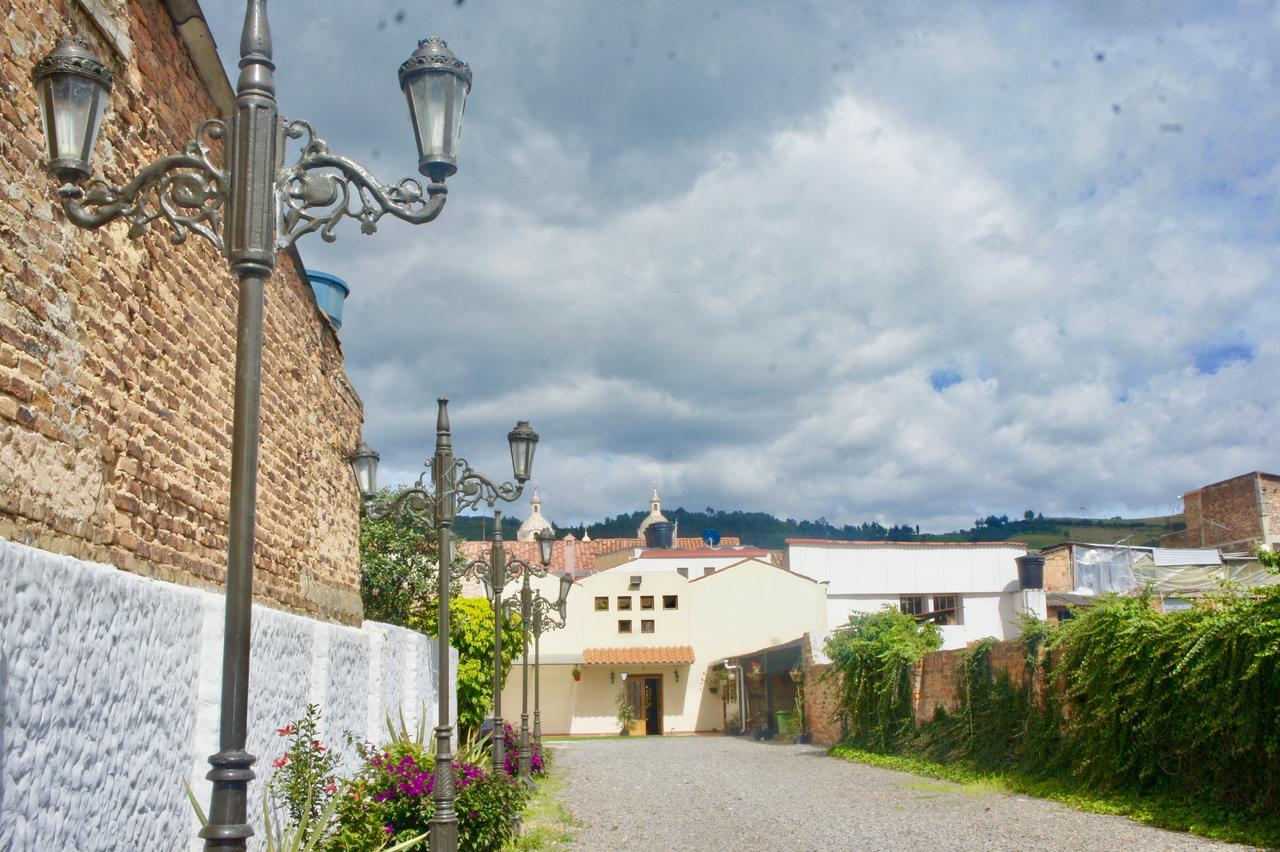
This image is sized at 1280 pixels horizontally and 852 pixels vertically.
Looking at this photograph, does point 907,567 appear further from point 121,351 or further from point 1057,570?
point 121,351

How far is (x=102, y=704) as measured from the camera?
4.98m

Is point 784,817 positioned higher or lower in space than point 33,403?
lower

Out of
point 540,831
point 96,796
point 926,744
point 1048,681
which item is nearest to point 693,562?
point 926,744

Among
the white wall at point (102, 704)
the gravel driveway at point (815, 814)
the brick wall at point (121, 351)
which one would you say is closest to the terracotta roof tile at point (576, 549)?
the gravel driveway at point (815, 814)

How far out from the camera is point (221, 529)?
759 cm

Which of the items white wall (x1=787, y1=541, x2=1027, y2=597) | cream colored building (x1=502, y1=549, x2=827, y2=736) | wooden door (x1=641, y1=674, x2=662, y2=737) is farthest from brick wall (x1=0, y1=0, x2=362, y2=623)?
white wall (x1=787, y1=541, x2=1027, y2=597)

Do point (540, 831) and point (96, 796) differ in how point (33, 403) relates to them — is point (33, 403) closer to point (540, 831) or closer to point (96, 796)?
point (96, 796)

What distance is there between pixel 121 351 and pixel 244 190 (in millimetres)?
2837

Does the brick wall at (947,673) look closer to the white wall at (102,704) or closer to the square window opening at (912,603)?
the white wall at (102,704)

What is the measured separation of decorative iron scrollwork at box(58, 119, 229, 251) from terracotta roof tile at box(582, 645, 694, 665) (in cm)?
3808

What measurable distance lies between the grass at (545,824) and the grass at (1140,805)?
5815 millimetres

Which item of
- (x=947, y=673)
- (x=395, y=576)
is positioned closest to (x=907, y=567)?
(x=947, y=673)

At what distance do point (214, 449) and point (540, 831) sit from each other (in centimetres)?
608

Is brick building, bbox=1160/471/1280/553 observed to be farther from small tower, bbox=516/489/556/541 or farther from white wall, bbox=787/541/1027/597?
small tower, bbox=516/489/556/541
